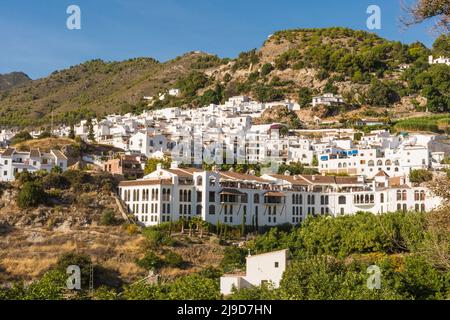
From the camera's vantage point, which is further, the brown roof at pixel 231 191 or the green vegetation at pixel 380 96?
the green vegetation at pixel 380 96

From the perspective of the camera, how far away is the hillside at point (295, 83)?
101688 mm

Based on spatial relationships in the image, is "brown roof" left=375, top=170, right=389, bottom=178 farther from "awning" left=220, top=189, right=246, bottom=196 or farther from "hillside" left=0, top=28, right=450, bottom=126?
"hillside" left=0, top=28, right=450, bottom=126

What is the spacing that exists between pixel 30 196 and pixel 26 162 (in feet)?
32.5

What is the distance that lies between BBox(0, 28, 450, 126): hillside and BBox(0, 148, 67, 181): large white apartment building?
44.0 m

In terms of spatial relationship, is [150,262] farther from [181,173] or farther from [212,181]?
[181,173]

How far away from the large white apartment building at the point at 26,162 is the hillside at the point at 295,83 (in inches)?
1733

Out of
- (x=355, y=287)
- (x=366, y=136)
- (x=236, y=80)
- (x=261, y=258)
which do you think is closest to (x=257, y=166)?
(x=366, y=136)

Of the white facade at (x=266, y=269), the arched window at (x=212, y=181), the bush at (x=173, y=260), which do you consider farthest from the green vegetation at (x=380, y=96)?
the white facade at (x=266, y=269)

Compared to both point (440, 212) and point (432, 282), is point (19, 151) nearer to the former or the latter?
Result: point (432, 282)

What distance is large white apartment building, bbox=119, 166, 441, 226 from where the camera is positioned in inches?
2101

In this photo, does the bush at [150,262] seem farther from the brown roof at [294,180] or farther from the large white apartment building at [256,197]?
the brown roof at [294,180]

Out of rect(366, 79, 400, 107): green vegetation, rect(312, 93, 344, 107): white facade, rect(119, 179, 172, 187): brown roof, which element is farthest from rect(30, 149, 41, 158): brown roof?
rect(366, 79, 400, 107): green vegetation

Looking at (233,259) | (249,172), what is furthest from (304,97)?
(233,259)

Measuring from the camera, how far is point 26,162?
61.5m
